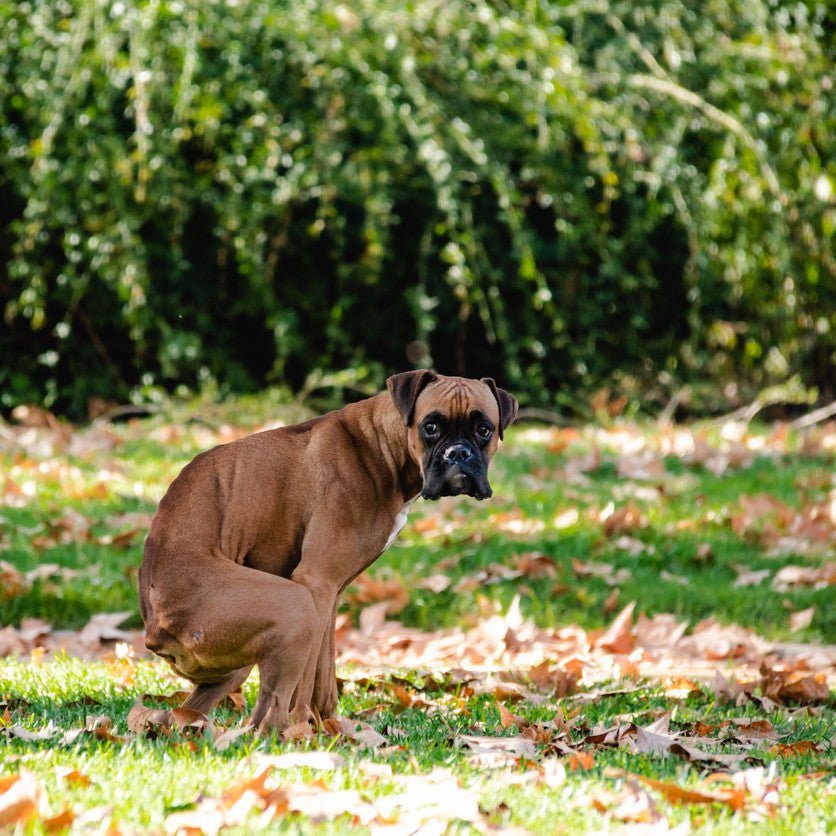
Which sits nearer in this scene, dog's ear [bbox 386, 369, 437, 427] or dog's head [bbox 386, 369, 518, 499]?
dog's head [bbox 386, 369, 518, 499]

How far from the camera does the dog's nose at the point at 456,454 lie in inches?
183

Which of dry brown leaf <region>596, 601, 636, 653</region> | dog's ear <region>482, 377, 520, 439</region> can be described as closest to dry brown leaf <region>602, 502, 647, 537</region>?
dry brown leaf <region>596, 601, 636, 653</region>

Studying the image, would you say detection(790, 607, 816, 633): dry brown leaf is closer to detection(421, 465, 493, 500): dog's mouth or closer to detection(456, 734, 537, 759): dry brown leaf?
detection(421, 465, 493, 500): dog's mouth

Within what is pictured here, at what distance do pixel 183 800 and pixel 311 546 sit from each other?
4.46ft

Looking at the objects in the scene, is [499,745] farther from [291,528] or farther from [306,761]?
[291,528]

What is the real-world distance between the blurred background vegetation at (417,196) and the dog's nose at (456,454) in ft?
19.9

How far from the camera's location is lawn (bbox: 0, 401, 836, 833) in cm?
331

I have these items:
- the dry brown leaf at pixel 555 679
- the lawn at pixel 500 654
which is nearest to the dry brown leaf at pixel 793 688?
the lawn at pixel 500 654

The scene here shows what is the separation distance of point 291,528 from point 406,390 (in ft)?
2.44

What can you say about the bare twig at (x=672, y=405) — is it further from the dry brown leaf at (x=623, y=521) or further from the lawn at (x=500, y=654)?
the dry brown leaf at (x=623, y=521)

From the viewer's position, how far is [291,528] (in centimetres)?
456

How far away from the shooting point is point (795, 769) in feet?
12.8

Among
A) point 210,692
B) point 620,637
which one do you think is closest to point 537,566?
point 620,637

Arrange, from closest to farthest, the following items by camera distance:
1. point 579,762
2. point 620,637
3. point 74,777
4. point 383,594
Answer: point 74,777 < point 579,762 < point 620,637 < point 383,594
